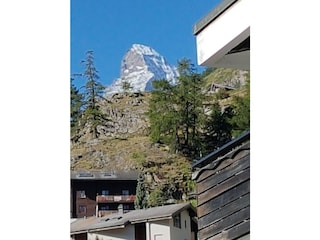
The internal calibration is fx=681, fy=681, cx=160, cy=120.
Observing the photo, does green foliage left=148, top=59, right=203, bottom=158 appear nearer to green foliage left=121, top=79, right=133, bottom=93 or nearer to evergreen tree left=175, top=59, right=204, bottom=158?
evergreen tree left=175, top=59, right=204, bottom=158

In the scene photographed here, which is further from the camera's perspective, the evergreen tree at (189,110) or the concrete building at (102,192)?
the evergreen tree at (189,110)

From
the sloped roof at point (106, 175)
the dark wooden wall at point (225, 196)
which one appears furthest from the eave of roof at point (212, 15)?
the sloped roof at point (106, 175)

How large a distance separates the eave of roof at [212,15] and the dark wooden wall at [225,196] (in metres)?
0.26

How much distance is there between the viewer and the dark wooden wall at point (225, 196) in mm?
1383

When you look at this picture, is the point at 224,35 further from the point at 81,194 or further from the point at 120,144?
the point at 120,144

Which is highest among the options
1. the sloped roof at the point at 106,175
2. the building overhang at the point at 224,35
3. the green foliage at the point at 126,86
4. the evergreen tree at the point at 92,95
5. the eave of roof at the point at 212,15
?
the green foliage at the point at 126,86

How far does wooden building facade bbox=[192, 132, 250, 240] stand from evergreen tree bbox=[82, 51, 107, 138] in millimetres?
25798

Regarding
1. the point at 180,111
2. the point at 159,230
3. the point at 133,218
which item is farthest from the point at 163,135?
the point at 159,230

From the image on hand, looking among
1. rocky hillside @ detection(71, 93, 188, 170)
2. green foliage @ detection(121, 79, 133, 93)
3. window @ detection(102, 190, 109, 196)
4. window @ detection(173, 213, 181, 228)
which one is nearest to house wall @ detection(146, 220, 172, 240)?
window @ detection(173, 213, 181, 228)

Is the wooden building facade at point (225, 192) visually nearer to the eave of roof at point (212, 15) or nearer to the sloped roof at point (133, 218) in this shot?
the eave of roof at point (212, 15)

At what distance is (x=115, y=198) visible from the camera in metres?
22.0
